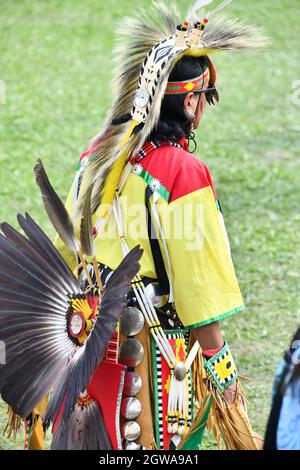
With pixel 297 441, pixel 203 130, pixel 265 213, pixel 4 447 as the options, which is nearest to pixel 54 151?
pixel 203 130

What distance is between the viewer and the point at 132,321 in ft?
10.1

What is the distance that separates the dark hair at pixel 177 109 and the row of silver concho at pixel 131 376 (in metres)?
0.62

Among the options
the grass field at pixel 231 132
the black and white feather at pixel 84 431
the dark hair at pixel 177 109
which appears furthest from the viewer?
the grass field at pixel 231 132

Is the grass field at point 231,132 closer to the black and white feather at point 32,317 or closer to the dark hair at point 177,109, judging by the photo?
the dark hair at point 177,109

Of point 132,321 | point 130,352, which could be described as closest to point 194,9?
point 132,321

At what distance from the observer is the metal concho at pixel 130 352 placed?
3100 mm

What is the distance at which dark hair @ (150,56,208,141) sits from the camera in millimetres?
3184

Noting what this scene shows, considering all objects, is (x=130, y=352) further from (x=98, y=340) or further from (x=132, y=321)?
(x=98, y=340)

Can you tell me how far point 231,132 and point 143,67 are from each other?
6114mm

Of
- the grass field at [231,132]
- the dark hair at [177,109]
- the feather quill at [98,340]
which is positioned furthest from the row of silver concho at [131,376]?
the grass field at [231,132]

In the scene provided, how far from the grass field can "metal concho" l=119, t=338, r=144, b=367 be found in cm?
126

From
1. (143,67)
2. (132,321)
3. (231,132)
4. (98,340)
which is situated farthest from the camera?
(231,132)

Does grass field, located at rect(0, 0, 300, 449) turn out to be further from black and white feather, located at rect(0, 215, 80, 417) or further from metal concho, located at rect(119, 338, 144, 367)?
metal concho, located at rect(119, 338, 144, 367)

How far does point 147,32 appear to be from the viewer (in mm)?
3336
